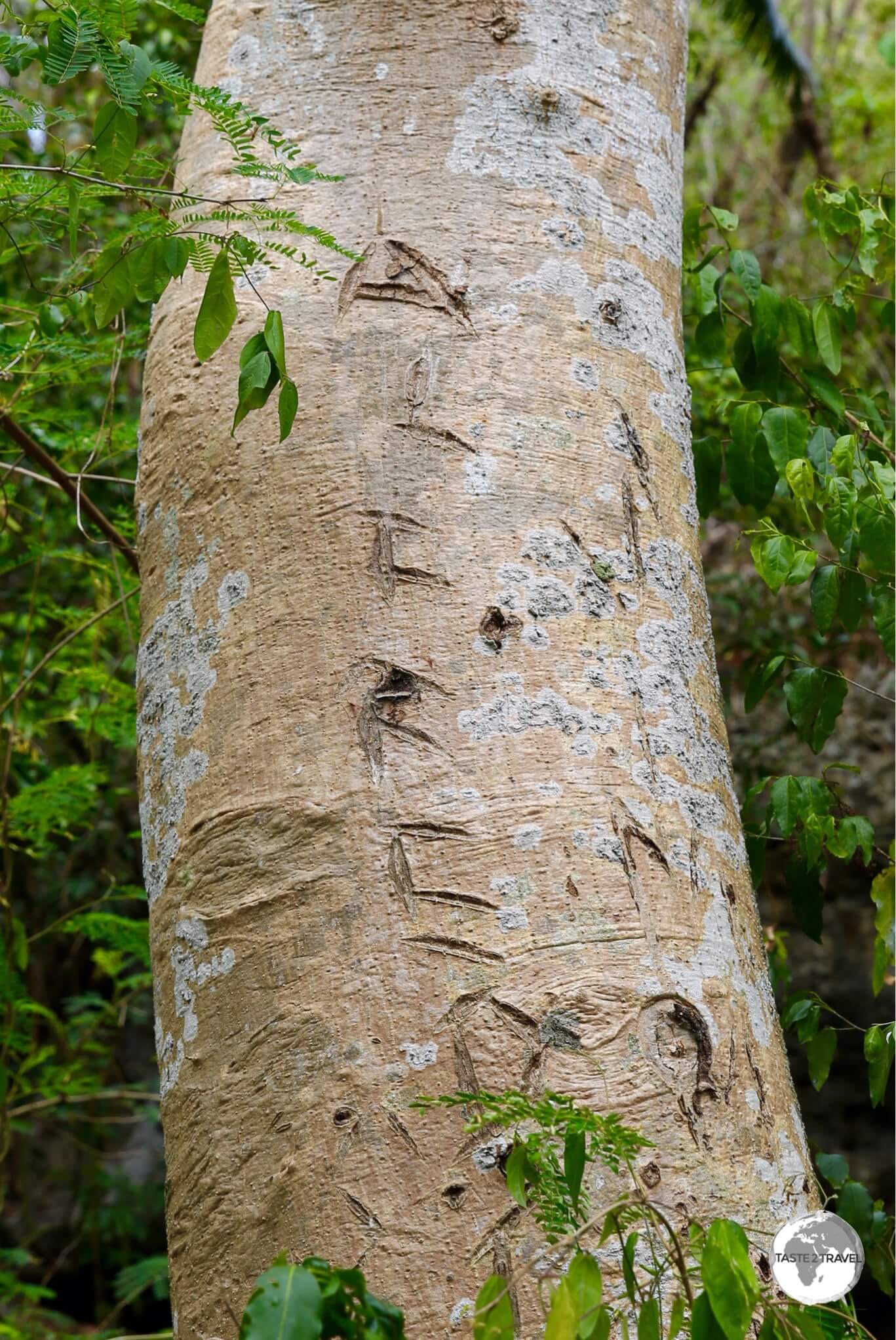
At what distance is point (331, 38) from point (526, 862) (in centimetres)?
97

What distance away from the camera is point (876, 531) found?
1.71 m

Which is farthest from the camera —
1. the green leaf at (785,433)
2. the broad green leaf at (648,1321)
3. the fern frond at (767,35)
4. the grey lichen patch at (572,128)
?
the fern frond at (767,35)

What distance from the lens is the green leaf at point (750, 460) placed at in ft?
5.93

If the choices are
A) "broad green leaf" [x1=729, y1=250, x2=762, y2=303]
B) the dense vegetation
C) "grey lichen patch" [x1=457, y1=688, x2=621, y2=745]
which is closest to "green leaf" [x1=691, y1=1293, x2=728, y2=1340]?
the dense vegetation

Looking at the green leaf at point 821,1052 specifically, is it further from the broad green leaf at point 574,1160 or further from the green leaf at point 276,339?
the green leaf at point 276,339

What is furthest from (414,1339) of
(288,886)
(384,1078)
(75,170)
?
(75,170)

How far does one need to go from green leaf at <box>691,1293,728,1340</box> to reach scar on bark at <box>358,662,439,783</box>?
48 centimetres

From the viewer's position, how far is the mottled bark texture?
0.96 m

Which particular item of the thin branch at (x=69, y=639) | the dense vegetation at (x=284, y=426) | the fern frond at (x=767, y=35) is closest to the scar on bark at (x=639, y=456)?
the dense vegetation at (x=284, y=426)

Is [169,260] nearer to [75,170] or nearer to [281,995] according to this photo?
[75,170]

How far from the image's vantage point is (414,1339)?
893mm

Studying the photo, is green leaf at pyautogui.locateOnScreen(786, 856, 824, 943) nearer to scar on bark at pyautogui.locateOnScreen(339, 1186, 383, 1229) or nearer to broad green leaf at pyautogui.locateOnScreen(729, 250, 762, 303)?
broad green leaf at pyautogui.locateOnScreen(729, 250, 762, 303)

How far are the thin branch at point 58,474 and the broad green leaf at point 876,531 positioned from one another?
1.07 metres

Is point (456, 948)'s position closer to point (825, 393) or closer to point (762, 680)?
point (762, 680)
